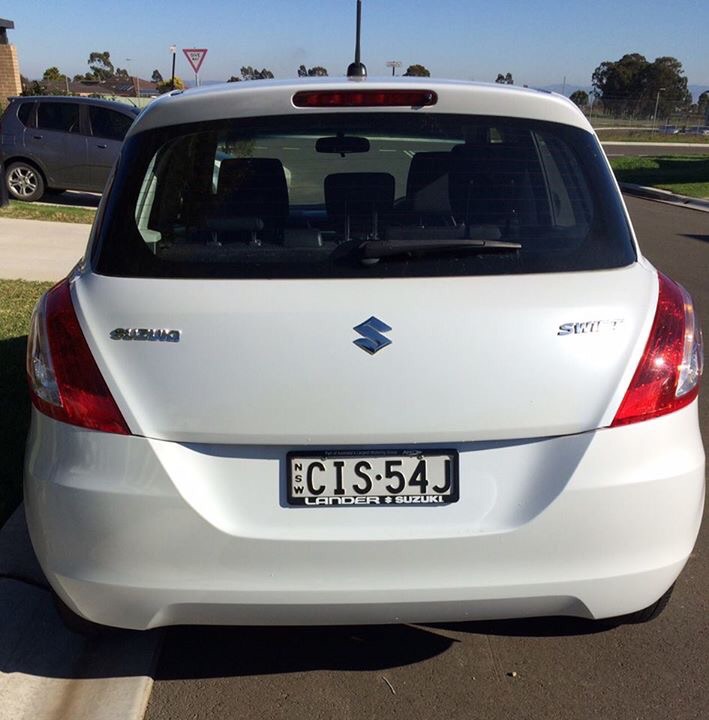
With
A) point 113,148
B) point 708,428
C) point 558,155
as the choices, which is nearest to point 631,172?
point 113,148

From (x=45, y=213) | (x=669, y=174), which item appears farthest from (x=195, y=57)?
(x=669, y=174)

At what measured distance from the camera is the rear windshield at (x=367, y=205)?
271 cm

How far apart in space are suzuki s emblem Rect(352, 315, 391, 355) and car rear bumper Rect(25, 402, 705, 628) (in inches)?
13.8

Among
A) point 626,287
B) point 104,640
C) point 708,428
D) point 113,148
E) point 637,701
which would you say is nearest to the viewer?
point 626,287

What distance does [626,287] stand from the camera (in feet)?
9.00

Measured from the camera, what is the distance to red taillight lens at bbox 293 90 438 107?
2844 mm

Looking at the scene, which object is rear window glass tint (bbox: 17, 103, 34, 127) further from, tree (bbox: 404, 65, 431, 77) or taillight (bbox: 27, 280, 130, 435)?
taillight (bbox: 27, 280, 130, 435)

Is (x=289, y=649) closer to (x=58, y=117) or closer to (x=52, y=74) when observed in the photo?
(x=58, y=117)

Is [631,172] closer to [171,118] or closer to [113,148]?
[113,148]

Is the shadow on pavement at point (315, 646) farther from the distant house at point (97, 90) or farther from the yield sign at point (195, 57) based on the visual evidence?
the distant house at point (97, 90)

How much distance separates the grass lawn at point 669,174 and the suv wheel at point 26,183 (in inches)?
487

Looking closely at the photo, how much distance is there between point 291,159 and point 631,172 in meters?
24.1

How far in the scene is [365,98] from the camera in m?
2.88

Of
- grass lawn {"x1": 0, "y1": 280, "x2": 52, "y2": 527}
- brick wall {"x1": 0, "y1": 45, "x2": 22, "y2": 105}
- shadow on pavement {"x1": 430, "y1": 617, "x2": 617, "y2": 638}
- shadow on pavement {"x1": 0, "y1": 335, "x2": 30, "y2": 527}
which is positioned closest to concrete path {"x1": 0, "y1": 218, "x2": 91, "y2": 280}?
grass lawn {"x1": 0, "y1": 280, "x2": 52, "y2": 527}
